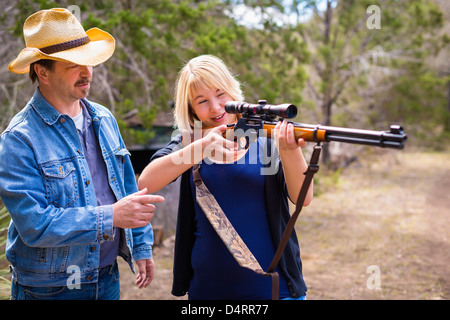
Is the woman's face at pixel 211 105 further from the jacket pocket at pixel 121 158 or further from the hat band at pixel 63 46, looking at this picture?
the hat band at pixel 63 46

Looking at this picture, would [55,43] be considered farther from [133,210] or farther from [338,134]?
[338,134]

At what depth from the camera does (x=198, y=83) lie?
96.3 inches

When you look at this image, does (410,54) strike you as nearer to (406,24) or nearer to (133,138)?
(406,24)

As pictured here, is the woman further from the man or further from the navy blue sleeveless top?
the man

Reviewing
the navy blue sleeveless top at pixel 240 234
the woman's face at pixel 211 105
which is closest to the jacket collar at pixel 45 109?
the woman's face at pixel 211 105

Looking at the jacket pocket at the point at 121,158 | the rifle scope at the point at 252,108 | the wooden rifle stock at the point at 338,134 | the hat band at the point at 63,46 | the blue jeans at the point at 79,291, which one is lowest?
the blue jeans at the point at 79,291

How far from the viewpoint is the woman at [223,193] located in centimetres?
229

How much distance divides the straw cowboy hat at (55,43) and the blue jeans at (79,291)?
118 cm

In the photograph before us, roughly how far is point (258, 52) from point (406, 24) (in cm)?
693

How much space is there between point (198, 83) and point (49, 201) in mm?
1006

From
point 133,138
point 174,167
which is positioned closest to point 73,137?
point 174,167

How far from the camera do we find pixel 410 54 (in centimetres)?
1318

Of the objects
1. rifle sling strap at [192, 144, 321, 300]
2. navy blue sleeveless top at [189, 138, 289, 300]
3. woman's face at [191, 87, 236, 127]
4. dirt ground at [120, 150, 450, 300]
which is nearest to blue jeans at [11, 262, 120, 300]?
navy blue sleeveless top at [189, 138, 289, 300]

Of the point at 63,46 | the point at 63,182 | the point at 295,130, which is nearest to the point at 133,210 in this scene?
the point at 63,182
